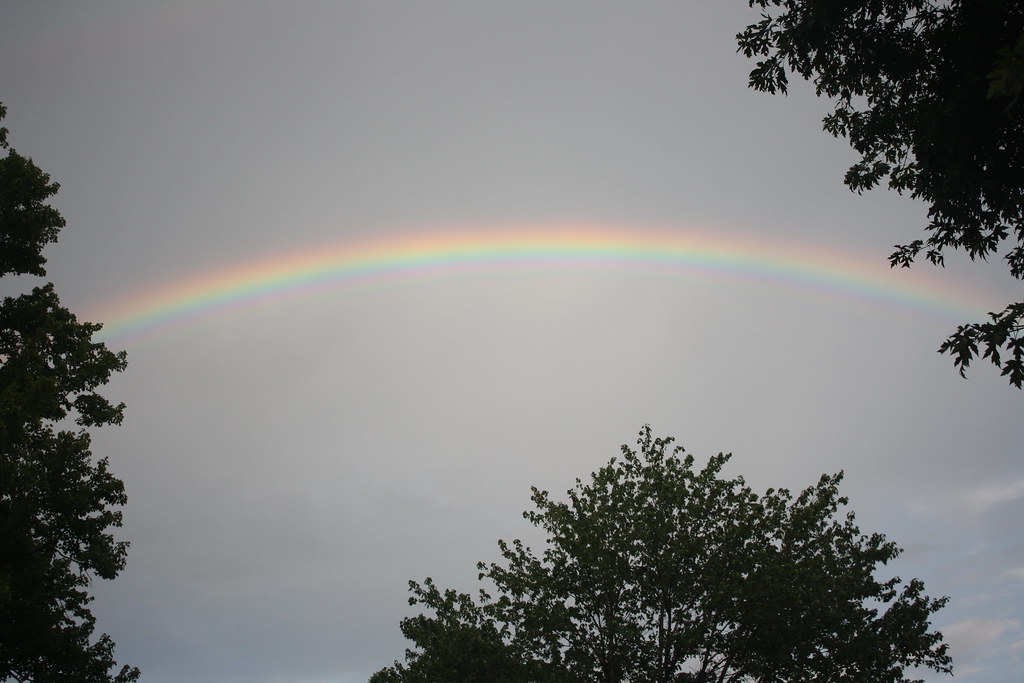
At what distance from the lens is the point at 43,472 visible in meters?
13.9

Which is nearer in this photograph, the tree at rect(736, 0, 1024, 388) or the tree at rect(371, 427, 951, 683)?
the tree at rect(736, 0, 1024, 388)

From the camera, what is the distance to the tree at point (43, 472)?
1391cm

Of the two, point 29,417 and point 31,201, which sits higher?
point 31,201

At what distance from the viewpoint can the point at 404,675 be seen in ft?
83.6

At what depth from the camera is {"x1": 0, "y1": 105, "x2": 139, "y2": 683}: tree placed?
1391 centimetres

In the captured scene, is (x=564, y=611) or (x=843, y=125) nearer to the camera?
(x=843, y=125)

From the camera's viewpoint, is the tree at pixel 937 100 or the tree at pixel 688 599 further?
the tree at pixel 688 599

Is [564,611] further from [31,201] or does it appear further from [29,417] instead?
[31,201]

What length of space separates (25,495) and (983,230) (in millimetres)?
17784

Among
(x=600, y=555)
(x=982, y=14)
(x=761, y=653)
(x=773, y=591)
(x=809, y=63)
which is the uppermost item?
(x=809, y=63)

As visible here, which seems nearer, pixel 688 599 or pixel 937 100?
pixel 937 100

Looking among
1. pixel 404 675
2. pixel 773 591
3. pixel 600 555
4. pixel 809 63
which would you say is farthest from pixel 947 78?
pixel 404 675

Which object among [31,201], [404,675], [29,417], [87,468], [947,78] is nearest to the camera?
[947,78]

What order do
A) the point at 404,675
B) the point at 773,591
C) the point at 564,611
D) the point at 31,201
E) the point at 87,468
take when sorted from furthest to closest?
1. the point at 404,675
2. the point at 564,611
3. the point at 773,591
4. the point at 31,201
5. the point at 87,468
